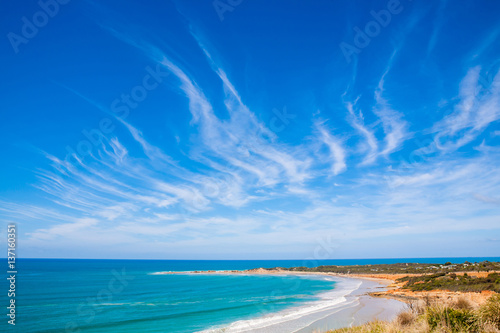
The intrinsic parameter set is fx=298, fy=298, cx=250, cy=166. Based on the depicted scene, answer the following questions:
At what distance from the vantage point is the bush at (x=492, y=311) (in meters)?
9.79

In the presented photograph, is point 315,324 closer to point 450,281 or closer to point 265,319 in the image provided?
point 265,319

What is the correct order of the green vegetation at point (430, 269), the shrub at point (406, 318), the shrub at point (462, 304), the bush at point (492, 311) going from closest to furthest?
the bush at point (492, 311)
the shrub at point (406, 318)
the shrub at point (462, 304)
the green vegetation at point (430, 269)

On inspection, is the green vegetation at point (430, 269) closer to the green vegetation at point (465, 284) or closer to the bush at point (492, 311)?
the green vegetation at point (465, 284)

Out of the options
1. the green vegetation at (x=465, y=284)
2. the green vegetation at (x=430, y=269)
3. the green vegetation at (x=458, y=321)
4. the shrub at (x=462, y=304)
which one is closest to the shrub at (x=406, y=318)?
the green vegetation at (x=458, y=321)

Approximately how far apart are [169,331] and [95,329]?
550 cm

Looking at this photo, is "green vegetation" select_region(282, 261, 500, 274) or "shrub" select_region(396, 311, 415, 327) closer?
"shrub" select_region(396, 311, 415, 327)

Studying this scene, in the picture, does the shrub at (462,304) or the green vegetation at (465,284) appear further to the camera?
the green vegetation at (465,284)

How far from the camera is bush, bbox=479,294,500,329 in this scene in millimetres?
9789

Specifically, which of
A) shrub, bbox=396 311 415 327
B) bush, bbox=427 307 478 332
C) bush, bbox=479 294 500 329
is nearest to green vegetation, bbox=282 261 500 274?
shrub, bbox=396 311 415 327

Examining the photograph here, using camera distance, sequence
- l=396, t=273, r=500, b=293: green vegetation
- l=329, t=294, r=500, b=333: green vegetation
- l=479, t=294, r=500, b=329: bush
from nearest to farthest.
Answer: l=329, t=294, r=500, b=333: green vegetation, l=479, t=294, r=500, b=329: bush, l=396, t=273, r=500, b=293: green vegetation

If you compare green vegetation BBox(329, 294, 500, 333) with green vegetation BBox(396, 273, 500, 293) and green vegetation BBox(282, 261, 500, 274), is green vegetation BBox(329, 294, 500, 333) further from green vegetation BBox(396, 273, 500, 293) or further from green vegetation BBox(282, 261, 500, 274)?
green vegetation BBox(282, 261, 500, 274)

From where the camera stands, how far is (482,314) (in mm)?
9977

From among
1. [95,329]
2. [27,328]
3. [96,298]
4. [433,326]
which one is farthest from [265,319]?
[96,298]


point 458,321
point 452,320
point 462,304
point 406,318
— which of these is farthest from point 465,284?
point 452,320
